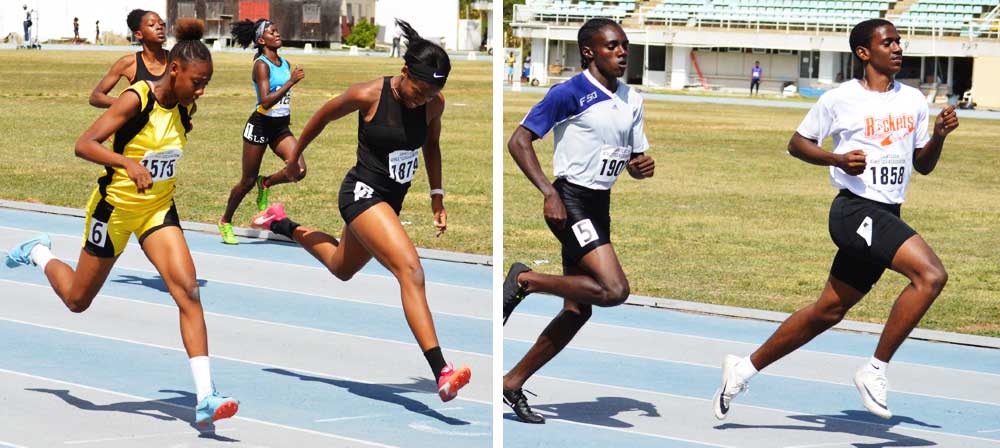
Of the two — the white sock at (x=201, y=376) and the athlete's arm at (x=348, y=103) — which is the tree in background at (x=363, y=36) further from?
the white sock at (x=201, y=376)

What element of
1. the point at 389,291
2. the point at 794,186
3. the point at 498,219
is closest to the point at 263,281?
the point at 389,291

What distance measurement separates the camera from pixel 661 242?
13.3 m

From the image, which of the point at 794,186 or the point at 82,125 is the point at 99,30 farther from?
the point at 794,186

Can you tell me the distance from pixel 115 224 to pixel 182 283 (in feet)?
1.80

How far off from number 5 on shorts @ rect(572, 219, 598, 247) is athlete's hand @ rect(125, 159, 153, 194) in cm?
183

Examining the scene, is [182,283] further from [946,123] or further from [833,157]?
[946,123]

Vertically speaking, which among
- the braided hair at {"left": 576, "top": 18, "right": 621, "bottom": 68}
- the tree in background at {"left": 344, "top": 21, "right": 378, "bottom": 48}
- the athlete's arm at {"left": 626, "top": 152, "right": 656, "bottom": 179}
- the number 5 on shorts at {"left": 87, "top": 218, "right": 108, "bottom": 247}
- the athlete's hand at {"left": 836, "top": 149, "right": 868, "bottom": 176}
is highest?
the braided hair at {"left": 576, "top": 18, "right": 621, "bottom": 68}

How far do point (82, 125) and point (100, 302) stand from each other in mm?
17765

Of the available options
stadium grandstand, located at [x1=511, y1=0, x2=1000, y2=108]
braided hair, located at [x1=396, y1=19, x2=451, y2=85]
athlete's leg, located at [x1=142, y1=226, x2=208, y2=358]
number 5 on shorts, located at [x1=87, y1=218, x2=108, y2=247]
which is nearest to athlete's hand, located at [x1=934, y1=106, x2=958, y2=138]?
braided hair, located at [x1=396, y1=19, x2=451, y2=85]

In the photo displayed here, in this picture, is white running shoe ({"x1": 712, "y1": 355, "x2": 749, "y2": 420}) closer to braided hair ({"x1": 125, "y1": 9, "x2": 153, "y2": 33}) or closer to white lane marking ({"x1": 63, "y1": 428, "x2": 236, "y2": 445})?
white lane marking ({"x1": 63, "y1": 428, "x2": 236, "y2": 445})

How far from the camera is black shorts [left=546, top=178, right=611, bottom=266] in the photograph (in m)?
6.39

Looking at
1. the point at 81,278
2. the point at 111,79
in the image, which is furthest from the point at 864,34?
the point at 111,79

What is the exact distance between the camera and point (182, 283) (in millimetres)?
6180

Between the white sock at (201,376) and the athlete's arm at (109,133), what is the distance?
2.56 feet
